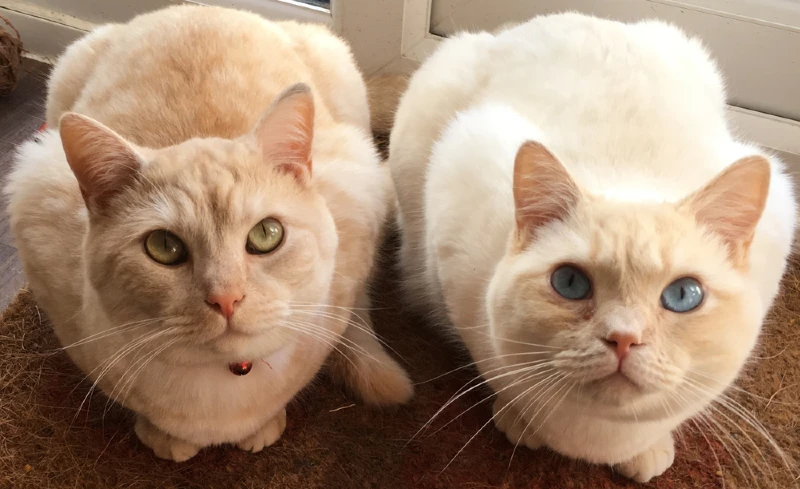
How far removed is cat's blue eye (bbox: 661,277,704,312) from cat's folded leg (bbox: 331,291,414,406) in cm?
69

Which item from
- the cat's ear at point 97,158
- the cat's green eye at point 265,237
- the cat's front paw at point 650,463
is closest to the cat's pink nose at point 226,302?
the cat's green eye at point 265,237

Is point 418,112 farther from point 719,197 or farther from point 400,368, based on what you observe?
point 719,197

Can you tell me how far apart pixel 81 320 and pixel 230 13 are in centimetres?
85

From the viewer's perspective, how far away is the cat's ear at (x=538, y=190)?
3.33 feet

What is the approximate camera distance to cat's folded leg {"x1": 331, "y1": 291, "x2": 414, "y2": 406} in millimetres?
1464

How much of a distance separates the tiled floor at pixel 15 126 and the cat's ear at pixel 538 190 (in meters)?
1.39

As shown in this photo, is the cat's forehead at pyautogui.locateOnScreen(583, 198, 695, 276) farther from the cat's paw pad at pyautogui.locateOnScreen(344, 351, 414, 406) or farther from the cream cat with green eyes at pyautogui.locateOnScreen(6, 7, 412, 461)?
the cat's paw pad at pyautogui.locateOnScreen(344, 351, 414, 406)

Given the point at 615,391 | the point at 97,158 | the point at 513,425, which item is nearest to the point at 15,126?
the point at 97,158

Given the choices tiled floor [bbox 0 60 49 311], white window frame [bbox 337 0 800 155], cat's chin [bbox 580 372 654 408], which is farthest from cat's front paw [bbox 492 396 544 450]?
tiled floor [bbox 0 60 49 311]

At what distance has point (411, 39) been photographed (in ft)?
7.07

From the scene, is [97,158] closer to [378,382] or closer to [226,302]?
[226,302]

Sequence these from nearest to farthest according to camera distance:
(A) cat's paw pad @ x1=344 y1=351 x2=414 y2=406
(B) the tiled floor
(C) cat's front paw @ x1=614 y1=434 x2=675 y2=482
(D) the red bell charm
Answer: (D) the red bell charm, (C) cat's front paw @ x1=614 y1=434 x2=675 y2=482, (A) cat's paw pad @ x1=344 y1=351 x2=414 y2=406, (B) the tiled floor

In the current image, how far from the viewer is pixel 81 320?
123 cm

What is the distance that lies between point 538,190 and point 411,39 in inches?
49.3
